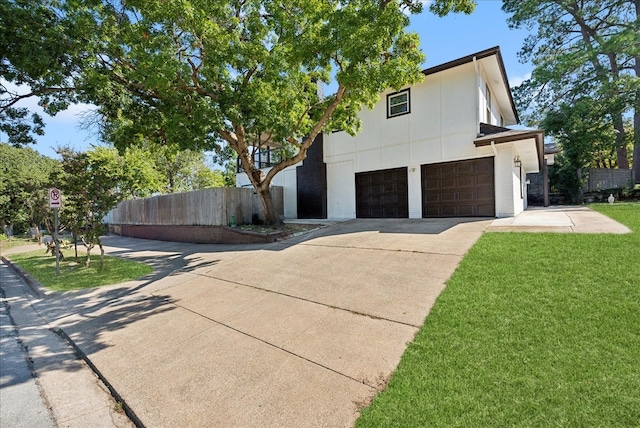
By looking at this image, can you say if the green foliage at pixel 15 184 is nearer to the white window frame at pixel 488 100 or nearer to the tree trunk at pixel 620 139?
the white window frame at pixel 488 100

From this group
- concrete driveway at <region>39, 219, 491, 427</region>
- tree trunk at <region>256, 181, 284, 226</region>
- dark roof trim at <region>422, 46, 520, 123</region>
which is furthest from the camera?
tree trunk at <region>256, 181, 284, 226</region>

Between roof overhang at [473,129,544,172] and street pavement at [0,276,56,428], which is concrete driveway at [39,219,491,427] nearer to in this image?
street pavement at [0,276,56,428]

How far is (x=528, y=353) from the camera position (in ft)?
8.96

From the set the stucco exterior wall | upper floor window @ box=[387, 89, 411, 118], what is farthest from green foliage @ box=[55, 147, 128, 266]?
upper floor window @ box=[387, 89, 411, 118]

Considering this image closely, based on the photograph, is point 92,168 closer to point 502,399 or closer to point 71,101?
point 71,101

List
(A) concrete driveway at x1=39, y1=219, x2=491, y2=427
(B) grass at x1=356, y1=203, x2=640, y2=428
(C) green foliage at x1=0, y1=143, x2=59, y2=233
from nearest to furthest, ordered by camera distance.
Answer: (B) grass at x1=356, y1=203, x2=640, y2=428 → (A) concrete driveway at x1=39, y1=219, x2=491, y2=427 → (C) green foliage at x1=0, y1=143, x2=59, y2=233

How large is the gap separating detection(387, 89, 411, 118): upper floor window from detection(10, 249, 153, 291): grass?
10492 mm

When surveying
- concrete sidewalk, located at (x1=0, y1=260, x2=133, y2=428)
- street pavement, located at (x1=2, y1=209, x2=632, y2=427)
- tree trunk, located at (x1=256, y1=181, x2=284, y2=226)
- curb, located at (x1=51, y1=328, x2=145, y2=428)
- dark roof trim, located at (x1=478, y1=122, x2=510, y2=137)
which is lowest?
concrete sidewalk, located at (x1=0, y1=260, x2=133, y2=428)

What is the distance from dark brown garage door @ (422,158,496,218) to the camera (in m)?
10.6

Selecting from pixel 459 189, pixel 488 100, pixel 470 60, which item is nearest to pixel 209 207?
pixel 459 189

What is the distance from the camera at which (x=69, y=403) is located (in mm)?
2908

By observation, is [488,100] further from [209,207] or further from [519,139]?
[209,207]

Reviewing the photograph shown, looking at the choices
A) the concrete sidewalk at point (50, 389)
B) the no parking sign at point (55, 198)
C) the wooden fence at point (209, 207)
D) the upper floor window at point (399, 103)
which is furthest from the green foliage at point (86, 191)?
the upper floor window at point (399, 103)

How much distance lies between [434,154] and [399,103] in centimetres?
262
